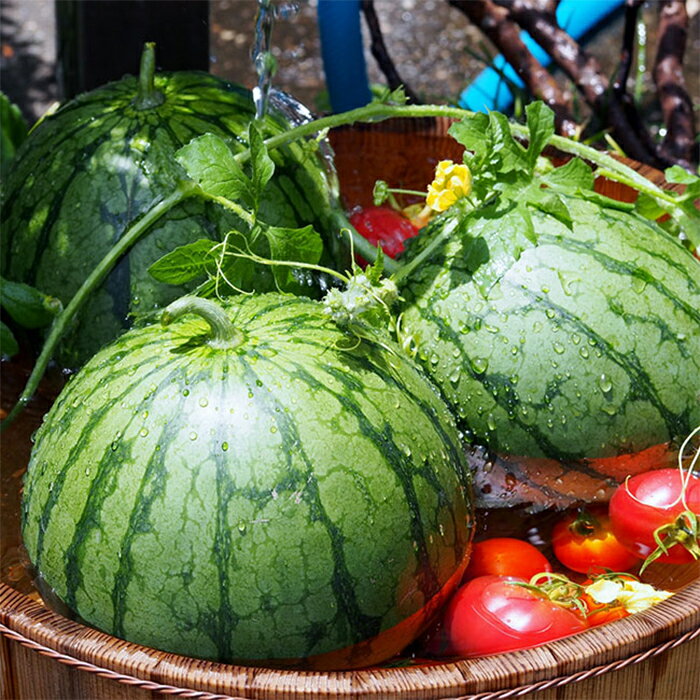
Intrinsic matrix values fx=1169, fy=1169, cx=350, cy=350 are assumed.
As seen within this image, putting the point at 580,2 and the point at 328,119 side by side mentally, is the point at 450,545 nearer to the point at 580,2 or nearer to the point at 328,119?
the point at 328,119

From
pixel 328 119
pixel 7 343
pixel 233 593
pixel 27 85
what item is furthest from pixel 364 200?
pixel 27 85

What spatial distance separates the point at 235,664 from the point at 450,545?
0.41 meters

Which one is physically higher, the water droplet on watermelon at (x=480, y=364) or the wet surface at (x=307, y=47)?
the wet surface at (x=307, y=47)

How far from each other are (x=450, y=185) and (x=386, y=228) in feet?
1.93

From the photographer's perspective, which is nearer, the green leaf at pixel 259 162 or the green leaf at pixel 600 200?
the green leaf at pixel 259 162

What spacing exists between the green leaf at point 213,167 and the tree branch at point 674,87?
6.56 feet

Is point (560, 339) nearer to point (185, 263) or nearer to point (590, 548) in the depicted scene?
point (590, 548)

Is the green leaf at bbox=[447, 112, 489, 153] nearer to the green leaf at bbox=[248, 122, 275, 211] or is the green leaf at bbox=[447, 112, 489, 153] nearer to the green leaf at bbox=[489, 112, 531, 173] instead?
the green leaf at bbox=[489, 112, 531, 173]

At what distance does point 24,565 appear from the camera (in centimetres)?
216

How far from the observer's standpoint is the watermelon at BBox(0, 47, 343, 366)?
239cm

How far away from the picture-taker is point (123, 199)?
2.43 m

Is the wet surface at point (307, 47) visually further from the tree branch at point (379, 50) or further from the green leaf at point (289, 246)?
the green leaf at point (289, 246)

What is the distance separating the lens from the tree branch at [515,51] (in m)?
3.78

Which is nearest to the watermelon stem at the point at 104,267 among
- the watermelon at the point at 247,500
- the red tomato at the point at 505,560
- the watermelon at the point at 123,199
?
the watermelon at the point at 123,199
